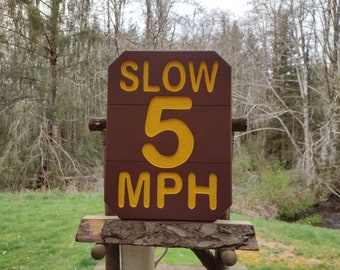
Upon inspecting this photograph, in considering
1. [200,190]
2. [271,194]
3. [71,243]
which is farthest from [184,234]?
[271,194]

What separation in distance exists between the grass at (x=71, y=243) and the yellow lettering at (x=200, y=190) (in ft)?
9.29

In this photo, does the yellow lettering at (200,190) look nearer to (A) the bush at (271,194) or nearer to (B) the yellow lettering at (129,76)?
(B) the yellow lettering at (129,76)

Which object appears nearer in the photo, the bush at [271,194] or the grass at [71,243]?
the grass at [71,243]

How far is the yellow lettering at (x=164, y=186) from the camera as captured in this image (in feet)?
4.11

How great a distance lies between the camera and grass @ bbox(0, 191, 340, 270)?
4.00 meters

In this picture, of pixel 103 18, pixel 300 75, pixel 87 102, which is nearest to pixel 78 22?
pixel 103 18

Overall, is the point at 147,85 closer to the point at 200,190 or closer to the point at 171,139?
the point at 171,139

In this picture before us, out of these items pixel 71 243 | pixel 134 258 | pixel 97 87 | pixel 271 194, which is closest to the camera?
pixel 134 258

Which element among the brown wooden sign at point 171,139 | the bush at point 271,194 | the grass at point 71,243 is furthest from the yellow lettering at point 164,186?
the bush at point 271,194

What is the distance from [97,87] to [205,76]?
1021cm

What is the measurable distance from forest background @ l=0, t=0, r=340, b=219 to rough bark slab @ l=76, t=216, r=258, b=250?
7.90m

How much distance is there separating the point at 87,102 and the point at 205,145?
10148 millimetres

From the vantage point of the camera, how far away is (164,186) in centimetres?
125

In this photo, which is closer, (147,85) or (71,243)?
(147,85)
